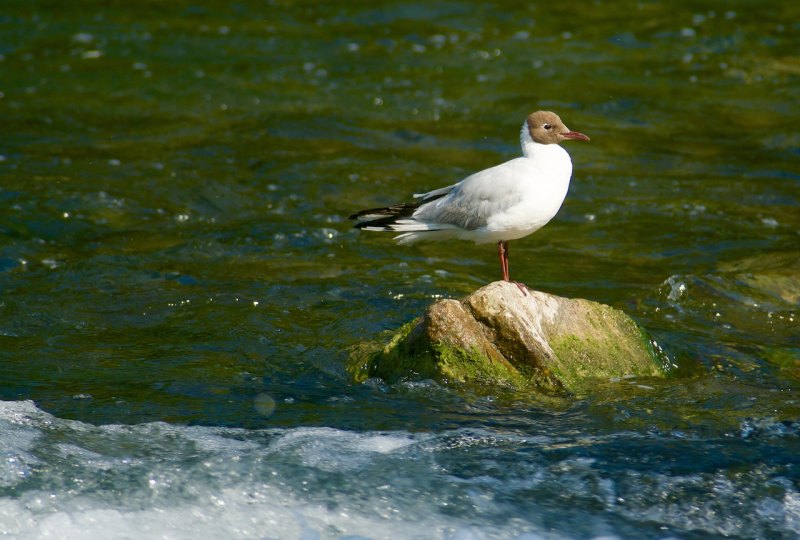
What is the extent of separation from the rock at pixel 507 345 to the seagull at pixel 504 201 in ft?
0.87

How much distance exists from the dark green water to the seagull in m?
0.81

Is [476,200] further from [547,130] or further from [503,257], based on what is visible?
[547,130]

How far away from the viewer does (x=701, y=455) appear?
17.5ft

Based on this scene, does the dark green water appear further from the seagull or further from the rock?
the seagull

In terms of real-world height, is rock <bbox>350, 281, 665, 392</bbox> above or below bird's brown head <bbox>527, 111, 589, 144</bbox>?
below

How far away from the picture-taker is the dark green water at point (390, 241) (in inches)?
Answer: 206

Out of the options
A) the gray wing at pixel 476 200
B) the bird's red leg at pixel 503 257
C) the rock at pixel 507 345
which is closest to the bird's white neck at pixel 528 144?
the gray wing at pixel 476 200

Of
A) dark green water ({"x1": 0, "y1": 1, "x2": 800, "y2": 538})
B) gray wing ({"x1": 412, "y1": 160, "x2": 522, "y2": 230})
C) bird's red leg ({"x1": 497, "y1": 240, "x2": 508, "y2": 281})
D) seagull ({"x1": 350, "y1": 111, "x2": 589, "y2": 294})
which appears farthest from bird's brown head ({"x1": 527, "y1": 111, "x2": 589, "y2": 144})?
dark green water ({"x1": 0, "y1": 1, "x2": 800, "y2": 538})

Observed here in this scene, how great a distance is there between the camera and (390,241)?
9547mm

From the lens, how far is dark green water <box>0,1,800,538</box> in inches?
206

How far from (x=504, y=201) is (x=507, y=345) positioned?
3.20ft

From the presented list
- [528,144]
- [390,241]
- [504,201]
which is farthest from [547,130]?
[390,241]

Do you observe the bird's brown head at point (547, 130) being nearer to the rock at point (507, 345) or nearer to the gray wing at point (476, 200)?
the gray wing at point (476, 200)

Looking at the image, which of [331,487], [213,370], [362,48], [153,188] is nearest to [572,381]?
[331,487]
